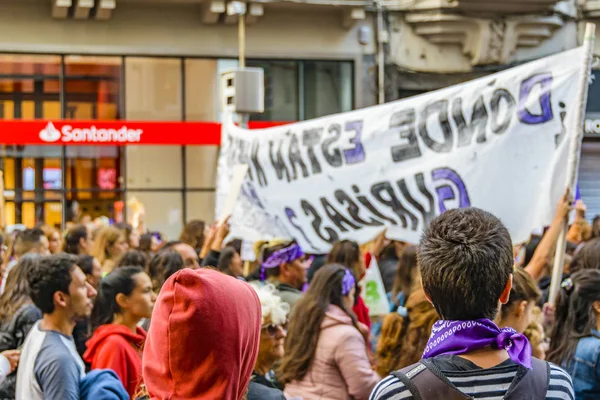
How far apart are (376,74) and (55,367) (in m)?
14.4

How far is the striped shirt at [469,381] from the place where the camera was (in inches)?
101

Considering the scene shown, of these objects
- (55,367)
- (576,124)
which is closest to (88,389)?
(55,367)

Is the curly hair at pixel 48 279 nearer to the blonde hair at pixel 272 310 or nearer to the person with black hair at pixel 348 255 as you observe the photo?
the blonde hair at pixel 272 310

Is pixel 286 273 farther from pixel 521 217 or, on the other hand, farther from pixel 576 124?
pixel 576 124

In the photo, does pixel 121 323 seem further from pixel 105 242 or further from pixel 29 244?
pixel 105 242

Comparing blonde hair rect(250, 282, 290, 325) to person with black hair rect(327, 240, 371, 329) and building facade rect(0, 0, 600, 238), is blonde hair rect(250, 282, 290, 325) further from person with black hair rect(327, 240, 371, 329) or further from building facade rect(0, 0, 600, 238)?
building facade rect(0, 0, 600, 238)

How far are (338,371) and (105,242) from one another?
162 inches

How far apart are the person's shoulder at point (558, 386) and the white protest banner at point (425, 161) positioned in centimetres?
350

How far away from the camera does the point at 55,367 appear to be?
4250 mm

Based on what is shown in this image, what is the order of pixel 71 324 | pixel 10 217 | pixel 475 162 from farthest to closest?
pixel 10 217 → pixel 475 162 → pixel 71 324

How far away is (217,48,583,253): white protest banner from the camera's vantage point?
6254 mm

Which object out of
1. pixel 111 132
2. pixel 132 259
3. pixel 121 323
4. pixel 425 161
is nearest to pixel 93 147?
pixel 111 132

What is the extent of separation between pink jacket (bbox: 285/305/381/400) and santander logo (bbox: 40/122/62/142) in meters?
12.3

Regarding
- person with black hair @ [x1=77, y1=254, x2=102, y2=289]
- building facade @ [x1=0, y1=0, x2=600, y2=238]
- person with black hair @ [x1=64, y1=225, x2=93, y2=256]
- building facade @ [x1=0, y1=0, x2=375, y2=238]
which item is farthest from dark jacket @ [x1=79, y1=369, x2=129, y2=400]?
building facade @ [x1=0, y1=0, x2=375, y2=238]
